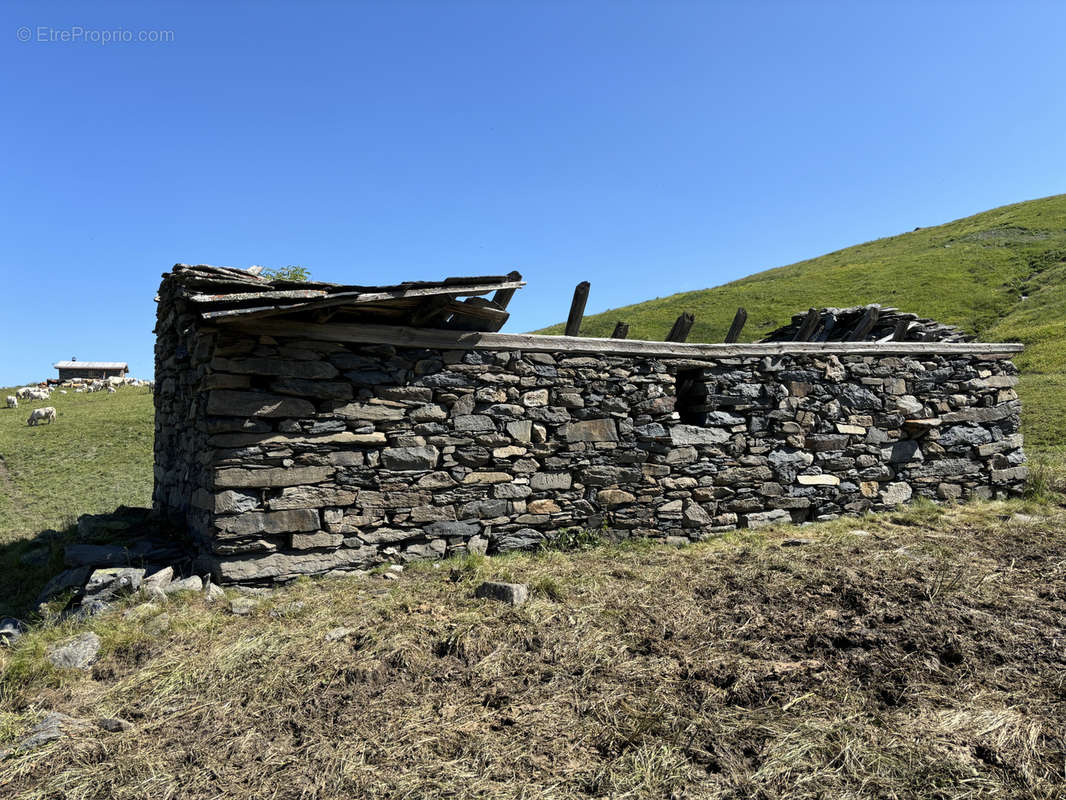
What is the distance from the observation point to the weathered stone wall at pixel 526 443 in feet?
18.5

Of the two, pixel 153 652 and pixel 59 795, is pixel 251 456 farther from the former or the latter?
pixel 59 795

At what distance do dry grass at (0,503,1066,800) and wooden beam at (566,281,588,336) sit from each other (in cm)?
279

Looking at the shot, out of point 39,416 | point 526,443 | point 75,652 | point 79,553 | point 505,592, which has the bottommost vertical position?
point 505,592

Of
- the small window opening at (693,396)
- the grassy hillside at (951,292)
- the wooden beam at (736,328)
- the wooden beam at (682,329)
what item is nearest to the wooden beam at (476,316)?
the wooden beam at (682,329)

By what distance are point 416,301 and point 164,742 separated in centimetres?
400

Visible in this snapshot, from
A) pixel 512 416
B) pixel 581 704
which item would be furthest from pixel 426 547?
pixel 581 704

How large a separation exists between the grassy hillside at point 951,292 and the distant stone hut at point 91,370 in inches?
1033

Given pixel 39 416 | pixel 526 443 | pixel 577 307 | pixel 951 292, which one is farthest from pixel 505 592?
pixel 951 292

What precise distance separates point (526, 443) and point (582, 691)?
3.12m

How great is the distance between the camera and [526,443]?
6.67 m

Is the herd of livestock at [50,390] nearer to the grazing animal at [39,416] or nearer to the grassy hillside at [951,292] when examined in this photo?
the grazing animal at [39,416]

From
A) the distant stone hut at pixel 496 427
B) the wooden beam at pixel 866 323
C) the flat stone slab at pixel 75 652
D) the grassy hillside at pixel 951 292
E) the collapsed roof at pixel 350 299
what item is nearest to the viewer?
the flat stone slab at pixel 75 652

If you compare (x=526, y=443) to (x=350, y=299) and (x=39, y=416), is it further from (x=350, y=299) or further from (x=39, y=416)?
(x=39, y=416)

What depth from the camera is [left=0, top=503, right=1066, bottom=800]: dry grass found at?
309 cm
